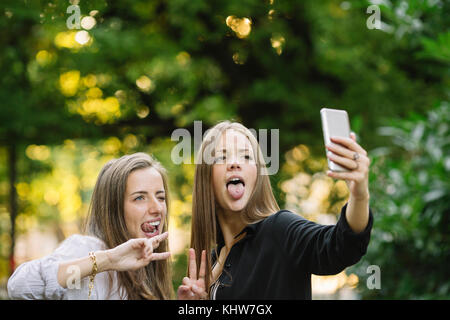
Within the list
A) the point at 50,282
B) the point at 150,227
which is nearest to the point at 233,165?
the point at 150,227

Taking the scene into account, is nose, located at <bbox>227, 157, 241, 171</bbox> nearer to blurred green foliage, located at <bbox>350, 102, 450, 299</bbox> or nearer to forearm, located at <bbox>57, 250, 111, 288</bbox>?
forearm, located at <bbox>57, 250, 111, 288</bbox>

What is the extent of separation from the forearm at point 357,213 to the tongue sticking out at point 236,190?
0.32 meters

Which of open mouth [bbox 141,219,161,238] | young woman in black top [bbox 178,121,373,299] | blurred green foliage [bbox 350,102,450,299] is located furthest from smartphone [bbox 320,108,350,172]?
blurred green foliage [bbox 350,102,450,299]

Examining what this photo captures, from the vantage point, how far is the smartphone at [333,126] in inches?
41.8

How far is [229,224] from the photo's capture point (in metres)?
1.43

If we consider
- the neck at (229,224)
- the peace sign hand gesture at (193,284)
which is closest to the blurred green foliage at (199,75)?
the neck at (229,224)

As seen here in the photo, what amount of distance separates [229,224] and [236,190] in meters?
0.14

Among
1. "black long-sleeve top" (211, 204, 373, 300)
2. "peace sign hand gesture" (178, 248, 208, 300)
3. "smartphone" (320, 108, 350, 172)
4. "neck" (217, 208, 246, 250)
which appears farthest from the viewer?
"neck" (217, 208, 246, 250)

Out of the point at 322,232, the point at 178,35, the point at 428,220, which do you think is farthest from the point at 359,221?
the point at 178,35

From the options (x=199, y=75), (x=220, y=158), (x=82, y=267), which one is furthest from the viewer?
(x=199, y=75)

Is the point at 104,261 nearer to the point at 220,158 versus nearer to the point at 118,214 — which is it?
the point at 118,214

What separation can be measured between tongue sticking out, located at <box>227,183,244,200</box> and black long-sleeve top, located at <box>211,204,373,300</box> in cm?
9

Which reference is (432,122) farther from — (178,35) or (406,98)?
(178,35)

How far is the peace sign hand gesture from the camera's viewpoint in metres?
1.30
